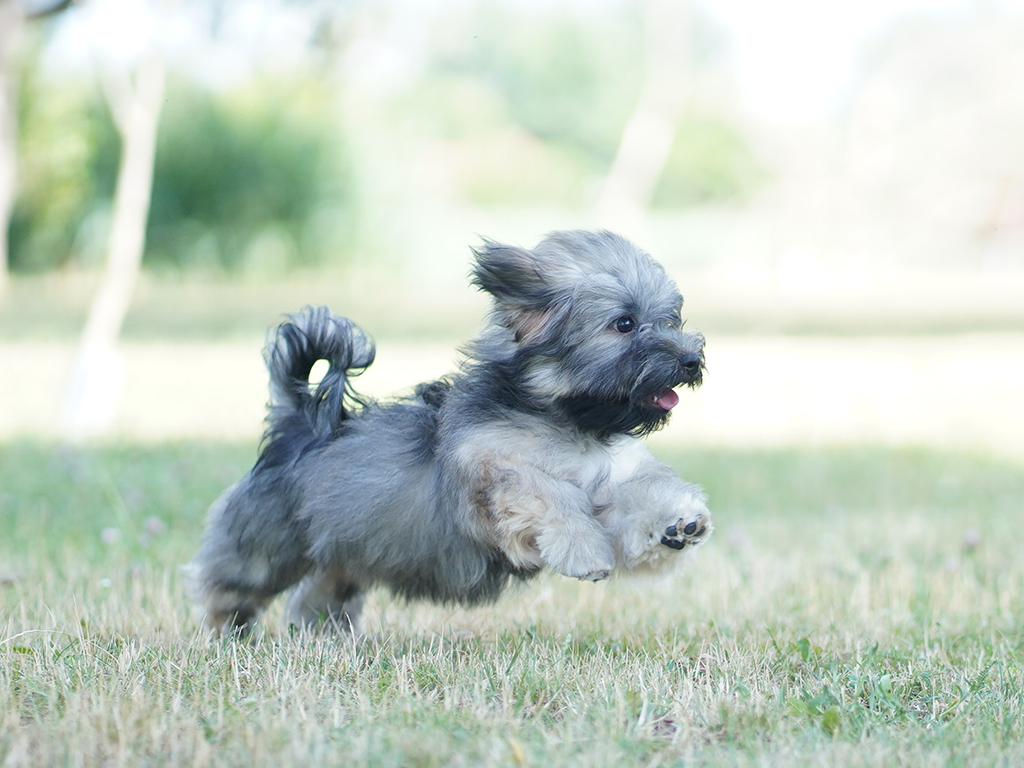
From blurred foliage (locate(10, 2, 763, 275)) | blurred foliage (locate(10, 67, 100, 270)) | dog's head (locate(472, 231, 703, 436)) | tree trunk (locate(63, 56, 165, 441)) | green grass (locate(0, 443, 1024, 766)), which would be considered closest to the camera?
green grass (locate(0, 443, 1024, 766))

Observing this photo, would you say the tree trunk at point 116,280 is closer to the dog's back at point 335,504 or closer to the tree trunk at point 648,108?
the dog's back at point 335,504

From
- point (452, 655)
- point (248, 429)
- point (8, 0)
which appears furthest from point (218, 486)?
point (8, 0)

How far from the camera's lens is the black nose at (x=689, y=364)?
12.6 ft

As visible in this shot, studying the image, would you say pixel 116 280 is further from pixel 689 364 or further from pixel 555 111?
pixel 555 111

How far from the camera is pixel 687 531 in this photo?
369cm

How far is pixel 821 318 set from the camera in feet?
79.5

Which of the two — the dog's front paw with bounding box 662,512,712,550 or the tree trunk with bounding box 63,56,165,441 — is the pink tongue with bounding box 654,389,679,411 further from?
the tree trunk with bounding box 63,56,165,441

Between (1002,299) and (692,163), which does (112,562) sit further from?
(692,163)

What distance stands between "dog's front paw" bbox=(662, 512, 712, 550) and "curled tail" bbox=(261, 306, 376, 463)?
1.41 m

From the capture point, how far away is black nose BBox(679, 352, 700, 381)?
385cm

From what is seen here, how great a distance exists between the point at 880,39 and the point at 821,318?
62.0 feet

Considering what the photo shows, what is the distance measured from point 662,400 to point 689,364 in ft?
0.52

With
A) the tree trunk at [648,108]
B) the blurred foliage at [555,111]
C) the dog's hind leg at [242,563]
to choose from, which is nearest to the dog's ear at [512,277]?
the dog's hind leg at [242,563]

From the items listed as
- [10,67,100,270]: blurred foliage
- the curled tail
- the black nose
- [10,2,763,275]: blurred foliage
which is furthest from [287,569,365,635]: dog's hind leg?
[10,67,100,270]: blurred foliage
